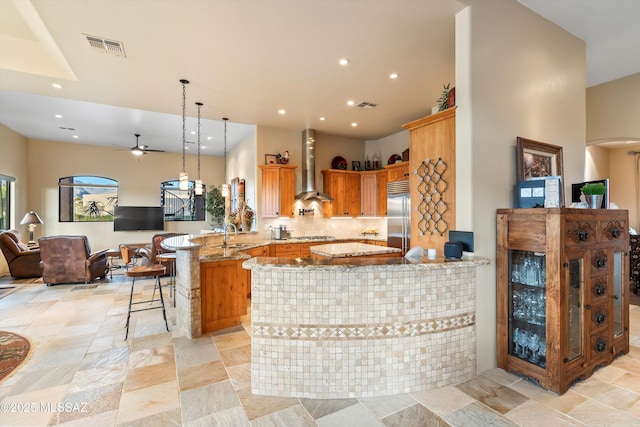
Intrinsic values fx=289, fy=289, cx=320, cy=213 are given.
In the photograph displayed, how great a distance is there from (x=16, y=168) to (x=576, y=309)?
448 inches

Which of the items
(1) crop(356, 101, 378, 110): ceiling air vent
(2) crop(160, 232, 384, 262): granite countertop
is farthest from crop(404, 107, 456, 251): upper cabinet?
(1) crop(356, 101, 378, 110): ceiling air vent

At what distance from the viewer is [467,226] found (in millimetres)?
2588

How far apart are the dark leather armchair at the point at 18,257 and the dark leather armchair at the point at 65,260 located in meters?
0.87

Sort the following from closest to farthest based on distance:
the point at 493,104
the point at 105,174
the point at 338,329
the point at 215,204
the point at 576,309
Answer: the point at 338,329 < the point at 576,309 < the point at 493,104 < the point at 105,174 < the point at 215,204

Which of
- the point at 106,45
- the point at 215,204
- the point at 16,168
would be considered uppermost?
the point at 106,45

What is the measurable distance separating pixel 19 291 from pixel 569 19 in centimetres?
929

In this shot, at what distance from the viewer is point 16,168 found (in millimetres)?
7434

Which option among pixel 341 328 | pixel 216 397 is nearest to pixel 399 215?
pixel 341 328

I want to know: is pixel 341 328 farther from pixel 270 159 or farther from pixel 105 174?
pixel 105 174

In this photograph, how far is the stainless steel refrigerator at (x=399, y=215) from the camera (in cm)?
536

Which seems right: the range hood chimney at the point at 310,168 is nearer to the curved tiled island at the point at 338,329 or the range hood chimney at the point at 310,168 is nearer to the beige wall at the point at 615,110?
the curved tiled island at the point at 338,329

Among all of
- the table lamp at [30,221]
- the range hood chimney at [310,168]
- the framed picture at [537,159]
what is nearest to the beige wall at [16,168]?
the table lamp at [30,221]

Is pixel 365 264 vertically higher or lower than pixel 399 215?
lower

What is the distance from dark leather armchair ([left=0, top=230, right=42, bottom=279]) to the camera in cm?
616
